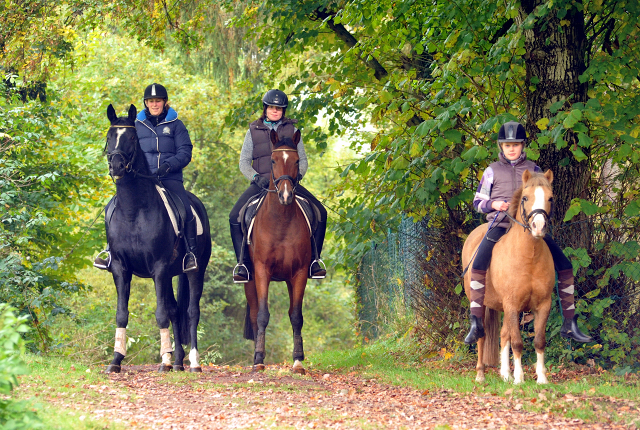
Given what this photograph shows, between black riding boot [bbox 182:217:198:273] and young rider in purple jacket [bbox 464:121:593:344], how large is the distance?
3.97m

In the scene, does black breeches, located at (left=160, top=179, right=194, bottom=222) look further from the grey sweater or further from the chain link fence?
the chain link fence

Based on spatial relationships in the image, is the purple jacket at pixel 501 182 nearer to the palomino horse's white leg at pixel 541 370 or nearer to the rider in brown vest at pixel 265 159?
the palomino horse's white leg at pixel 541 370

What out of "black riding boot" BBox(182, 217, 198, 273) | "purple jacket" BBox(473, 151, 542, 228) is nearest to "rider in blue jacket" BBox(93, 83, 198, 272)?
"black riding boot" BBox(182, 217, 198, 273)

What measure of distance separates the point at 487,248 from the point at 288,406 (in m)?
2.91

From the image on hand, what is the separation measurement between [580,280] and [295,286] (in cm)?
365

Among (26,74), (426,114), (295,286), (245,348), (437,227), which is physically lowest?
(245,348)

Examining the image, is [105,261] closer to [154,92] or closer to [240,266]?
[240,266]

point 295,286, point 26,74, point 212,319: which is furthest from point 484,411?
point 212,319

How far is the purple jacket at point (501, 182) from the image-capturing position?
333 inches

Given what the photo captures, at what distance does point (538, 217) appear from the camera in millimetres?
7449

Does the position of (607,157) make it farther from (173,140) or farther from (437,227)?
(173,140)

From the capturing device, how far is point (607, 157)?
32.0ft

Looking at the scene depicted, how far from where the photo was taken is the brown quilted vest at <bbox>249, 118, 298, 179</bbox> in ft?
34.9

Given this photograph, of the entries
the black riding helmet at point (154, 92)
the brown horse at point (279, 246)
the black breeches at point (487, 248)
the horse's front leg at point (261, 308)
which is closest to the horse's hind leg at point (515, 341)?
the black breeches at point (487, 248)
